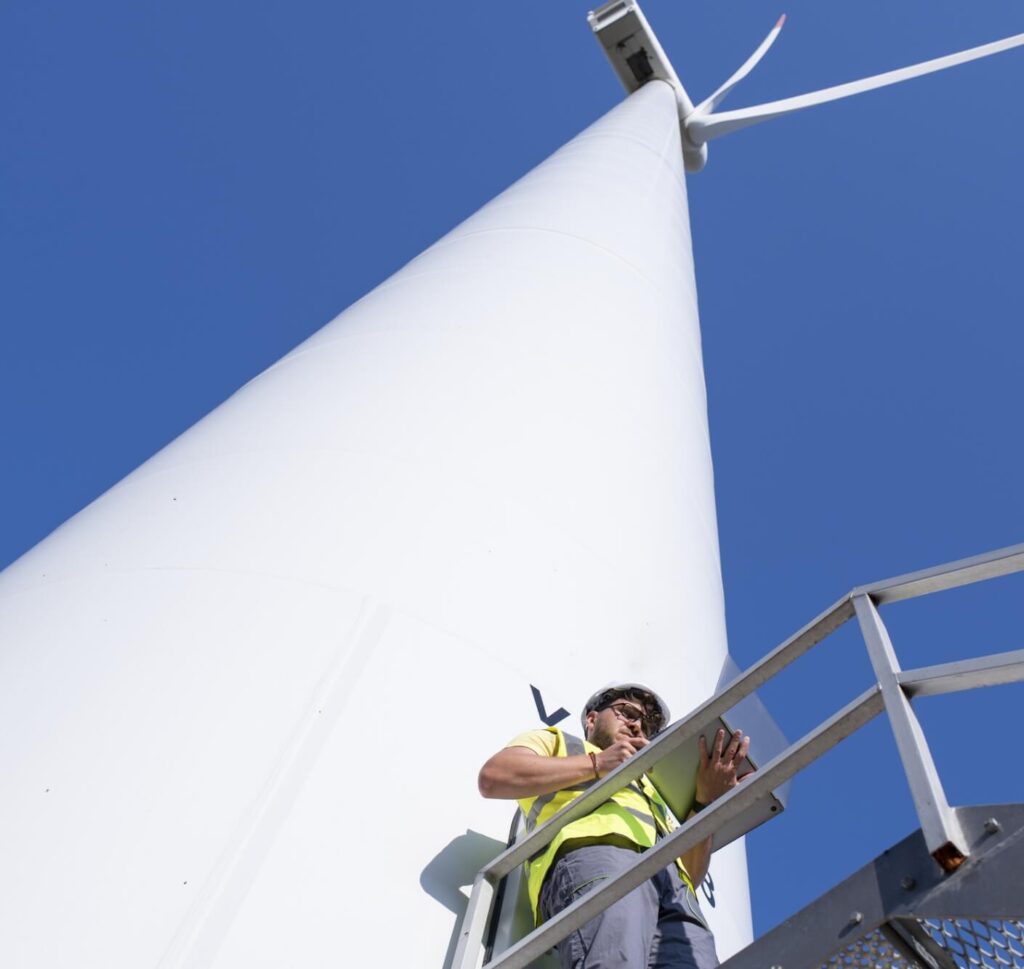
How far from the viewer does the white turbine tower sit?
9.79 ft

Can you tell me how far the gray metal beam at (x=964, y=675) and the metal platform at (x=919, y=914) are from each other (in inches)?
16.3

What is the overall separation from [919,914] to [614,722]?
69.8 inches

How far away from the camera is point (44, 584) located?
13.9 ft

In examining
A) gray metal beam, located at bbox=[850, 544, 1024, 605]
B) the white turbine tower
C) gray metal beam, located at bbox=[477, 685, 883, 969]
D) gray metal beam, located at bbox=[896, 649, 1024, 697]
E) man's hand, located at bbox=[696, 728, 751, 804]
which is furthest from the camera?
man's hand, located at bbox=[696, 728, 751, 804]

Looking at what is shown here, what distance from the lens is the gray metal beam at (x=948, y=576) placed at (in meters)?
3.18

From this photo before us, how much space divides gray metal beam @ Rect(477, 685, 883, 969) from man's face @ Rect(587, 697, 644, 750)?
0.96m

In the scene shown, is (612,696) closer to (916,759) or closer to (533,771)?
(533,771)

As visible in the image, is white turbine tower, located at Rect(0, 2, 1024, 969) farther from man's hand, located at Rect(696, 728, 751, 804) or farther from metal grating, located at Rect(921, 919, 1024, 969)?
metal grating, located at Rect(921, 919, 1024, 969)

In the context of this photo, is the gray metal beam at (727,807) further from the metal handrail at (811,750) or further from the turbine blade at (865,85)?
the turbine blade at (865,85)

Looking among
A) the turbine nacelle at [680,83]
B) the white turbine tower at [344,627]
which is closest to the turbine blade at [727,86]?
the turbine nacelle at [680,83]

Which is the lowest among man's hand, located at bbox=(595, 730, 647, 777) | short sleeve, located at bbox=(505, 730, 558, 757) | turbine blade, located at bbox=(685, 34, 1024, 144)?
man's hand, located at bbox=(595, 730, 647, 777)

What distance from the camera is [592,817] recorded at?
351 centimetres

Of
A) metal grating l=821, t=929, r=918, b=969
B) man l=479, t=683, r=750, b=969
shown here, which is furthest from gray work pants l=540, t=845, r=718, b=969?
metal grating l=821, t=929, r=918, b=969

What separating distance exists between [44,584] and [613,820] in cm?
232
